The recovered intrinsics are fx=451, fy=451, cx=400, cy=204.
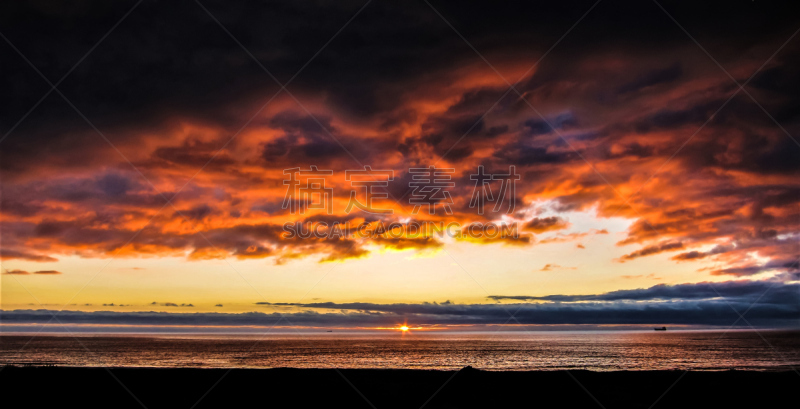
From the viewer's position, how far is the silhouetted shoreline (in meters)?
22.0

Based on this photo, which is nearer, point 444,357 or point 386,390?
point 386,390

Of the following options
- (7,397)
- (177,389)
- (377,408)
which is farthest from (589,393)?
(7,397)

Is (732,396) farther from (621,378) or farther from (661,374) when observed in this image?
(661,374)

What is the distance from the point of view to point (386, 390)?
81.6 feet

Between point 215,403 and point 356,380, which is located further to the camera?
point 356,380

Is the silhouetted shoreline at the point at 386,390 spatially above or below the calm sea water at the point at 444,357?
above

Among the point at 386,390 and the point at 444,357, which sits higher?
the point at 386,390

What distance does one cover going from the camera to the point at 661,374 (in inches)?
1320

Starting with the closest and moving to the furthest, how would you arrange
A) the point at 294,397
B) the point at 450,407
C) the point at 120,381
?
1. the point at 450,407
2. the point at 294,397
3. the point at 120,381

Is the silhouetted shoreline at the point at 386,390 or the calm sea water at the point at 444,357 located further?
the calm sea water at the point at 444,357

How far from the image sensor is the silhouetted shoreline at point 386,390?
22000 mm

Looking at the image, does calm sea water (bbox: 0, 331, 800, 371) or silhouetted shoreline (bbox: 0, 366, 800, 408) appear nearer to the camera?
silhouetted shoreline (bbox: 0, 366, 800, 408)

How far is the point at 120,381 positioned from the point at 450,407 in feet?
69.3

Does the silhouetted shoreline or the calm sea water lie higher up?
the silhouetted shoreline
